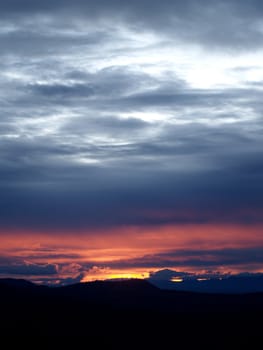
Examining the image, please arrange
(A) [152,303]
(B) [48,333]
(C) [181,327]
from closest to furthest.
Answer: (B) [48,333] → (C) [181,327] → (A) [152,303]

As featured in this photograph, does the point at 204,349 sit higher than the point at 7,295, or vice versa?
the point at 7,295

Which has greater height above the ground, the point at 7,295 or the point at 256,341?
the point at 7,295

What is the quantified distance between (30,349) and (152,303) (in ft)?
256

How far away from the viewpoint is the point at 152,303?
7333 inches

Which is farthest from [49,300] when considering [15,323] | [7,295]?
[15,323]

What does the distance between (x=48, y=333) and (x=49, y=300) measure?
25.1m

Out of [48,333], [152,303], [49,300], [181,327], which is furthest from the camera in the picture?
[152,303]

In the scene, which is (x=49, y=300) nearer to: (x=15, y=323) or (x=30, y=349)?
(x=15, y=323)

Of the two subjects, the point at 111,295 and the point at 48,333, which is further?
the point at 111,295

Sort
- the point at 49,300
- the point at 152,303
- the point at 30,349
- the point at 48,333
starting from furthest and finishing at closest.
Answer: the point at 152,303 → the point at 49,300 → the point at 48,333 → the point at 30,349

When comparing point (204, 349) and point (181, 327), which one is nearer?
point (204, 349)

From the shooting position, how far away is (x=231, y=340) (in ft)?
420

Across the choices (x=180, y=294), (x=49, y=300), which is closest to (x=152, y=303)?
(x=180, y=294)

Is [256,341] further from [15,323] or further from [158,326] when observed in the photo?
[15,323]
